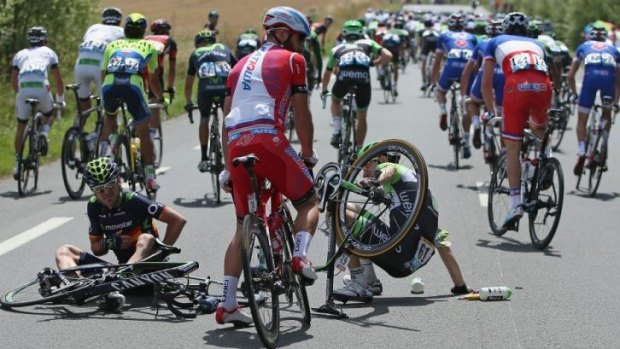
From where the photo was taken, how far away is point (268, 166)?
8.32 m

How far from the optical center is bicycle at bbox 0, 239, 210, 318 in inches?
350

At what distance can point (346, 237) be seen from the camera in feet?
30.2

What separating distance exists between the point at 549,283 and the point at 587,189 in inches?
261

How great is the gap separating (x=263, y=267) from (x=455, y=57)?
39.8 ft

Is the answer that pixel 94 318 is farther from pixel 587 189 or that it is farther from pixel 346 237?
pixel 587 189

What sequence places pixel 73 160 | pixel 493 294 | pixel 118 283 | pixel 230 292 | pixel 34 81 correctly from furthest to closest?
pixel 34 81, pixel 73 160, pixel 493 294, pixel 118 283, pixel 230 292

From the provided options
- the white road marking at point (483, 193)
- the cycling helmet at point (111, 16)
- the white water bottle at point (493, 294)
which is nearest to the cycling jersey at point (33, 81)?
the cycling helmet at point (111, 16)

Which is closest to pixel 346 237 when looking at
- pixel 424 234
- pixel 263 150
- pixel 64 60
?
pixel 424 234

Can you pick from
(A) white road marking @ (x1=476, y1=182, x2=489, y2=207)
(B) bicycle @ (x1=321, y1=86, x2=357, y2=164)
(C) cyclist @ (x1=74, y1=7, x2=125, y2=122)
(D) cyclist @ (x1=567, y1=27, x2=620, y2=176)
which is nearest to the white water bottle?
(A) white road marking @ (x1=476, y1=182, x2=489, y2=207)

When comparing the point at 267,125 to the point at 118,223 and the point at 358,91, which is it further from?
the point at 358,91

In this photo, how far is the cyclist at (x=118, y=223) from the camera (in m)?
9.34

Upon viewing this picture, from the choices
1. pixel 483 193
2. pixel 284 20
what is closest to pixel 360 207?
pixel 284 20

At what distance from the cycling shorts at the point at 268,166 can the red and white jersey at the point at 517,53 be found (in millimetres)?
4812

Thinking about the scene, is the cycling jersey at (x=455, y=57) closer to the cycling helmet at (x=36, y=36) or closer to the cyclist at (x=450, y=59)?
the cyclist at (x=450, y=59)
